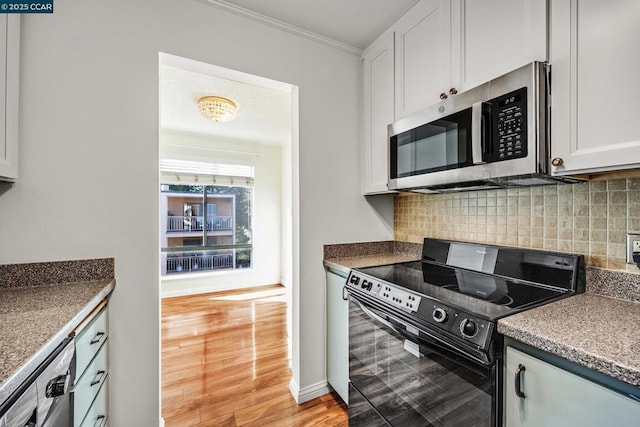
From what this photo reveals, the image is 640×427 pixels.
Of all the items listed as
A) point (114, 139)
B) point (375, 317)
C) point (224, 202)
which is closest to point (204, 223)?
point (224, 202)

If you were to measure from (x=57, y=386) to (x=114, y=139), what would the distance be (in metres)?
1.09

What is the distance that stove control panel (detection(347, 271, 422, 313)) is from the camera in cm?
112

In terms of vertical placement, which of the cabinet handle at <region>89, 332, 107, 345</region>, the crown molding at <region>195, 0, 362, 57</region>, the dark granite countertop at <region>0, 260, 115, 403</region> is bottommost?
the cabinet handle at <region>89, 332, 107, 345</region>

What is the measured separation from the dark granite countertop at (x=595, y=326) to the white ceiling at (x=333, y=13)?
166 centimetres

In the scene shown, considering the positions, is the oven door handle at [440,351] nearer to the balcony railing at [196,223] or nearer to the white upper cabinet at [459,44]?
the white upper cabinet at [459,44]

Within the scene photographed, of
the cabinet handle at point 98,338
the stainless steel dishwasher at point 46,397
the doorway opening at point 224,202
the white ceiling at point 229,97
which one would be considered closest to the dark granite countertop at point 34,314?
the stainless steel dishwasher at point 46,397

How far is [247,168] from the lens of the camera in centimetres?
465

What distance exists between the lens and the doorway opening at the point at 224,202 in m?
3.99

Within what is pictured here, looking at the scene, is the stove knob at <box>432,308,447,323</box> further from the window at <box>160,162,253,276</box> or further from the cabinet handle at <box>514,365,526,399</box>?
the window at <box>160,162,253,276</box>

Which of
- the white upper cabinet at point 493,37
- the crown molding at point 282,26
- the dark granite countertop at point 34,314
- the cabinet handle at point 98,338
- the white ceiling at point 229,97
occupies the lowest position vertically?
→ the cabinet handle at point 98,338

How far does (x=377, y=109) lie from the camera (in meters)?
1.87

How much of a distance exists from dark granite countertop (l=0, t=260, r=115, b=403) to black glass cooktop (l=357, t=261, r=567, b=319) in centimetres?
118

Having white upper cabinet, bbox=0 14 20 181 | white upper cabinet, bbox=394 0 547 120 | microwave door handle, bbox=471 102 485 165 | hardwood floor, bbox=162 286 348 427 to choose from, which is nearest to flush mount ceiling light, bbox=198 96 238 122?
white upper cabinet, bbox=0 14 20 181

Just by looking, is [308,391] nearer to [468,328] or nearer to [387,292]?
[387,292]
